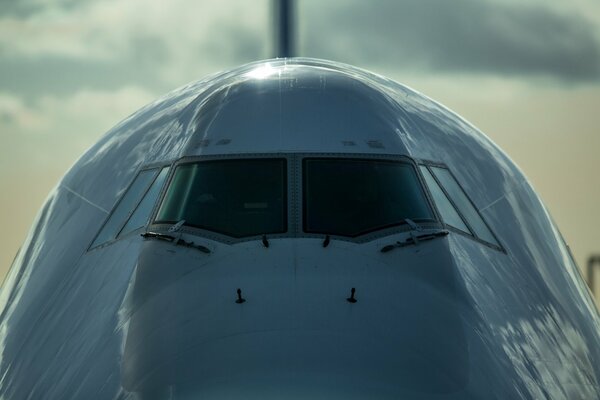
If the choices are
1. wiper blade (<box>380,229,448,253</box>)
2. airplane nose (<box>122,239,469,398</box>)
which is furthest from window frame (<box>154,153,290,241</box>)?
wiper blade (<box>380,229,448,253</box>)

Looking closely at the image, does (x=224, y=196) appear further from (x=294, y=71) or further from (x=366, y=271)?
(x=294, y=71)

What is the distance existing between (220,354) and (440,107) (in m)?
6.17

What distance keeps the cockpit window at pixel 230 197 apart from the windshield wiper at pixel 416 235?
896mm

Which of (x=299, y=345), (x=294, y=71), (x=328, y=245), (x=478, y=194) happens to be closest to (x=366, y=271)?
(x=328, y=245)

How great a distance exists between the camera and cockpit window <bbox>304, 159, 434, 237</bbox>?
10867 mm

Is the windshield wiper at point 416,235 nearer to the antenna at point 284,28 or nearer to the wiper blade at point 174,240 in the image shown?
the wiper blade at point 174,240

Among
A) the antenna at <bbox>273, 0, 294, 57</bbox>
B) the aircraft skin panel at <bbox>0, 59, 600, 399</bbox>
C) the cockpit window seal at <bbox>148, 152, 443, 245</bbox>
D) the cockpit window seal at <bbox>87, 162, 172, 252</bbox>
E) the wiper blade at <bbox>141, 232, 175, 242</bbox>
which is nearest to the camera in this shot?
the aircraft skin panel at <bbox>0, 59, 600, 399</bbox>

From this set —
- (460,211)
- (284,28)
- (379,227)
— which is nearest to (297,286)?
(379,227)

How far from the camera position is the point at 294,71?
45.3ft

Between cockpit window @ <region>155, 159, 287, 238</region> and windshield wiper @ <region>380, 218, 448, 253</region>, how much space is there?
35.3 inches

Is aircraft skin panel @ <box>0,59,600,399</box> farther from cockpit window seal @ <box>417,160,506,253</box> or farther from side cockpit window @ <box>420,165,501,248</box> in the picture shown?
side cockpit window @ <box>420,165,501,248</box>

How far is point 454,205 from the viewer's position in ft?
38.4

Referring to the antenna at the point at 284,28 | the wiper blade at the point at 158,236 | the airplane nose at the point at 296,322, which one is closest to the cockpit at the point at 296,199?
the wiper blade at the point at 158,236

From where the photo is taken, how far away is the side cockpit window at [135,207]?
11518mm
